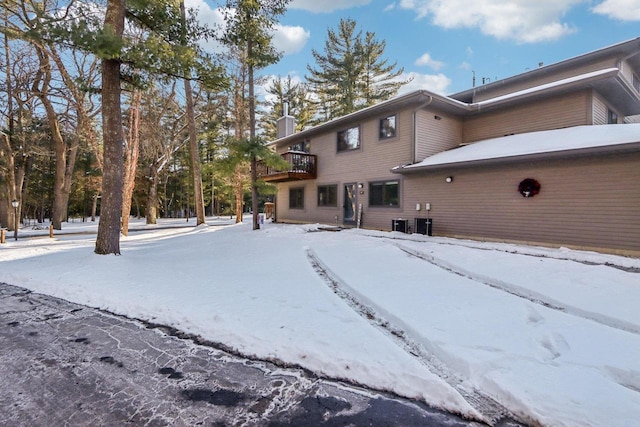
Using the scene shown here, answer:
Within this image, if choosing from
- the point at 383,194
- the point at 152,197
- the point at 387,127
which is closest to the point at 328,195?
the point at 383,194

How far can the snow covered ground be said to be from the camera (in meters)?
2.28

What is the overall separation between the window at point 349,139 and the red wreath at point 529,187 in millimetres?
6383

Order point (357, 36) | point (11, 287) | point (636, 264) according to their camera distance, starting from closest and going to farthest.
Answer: point (11, 287), point (636, 264), point (357, 36)

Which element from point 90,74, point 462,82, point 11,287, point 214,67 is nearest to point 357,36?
point 462,82

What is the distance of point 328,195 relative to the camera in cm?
1461

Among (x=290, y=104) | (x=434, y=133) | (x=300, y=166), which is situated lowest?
(x=300, y=166)

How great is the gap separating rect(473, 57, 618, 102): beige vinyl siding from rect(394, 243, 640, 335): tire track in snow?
1007 centimetres

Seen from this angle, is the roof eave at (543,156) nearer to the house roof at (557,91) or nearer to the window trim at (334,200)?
the house roof at (557,91)

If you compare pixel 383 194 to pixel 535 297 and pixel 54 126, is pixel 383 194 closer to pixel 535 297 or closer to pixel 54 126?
pixel 535 297

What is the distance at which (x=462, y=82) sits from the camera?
1645cm

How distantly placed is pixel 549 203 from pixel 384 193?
17.4 ft

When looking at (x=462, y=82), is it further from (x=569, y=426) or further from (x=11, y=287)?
(x=11, y=287)

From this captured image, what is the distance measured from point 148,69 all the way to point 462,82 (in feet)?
50.5

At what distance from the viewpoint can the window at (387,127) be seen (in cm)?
1163
